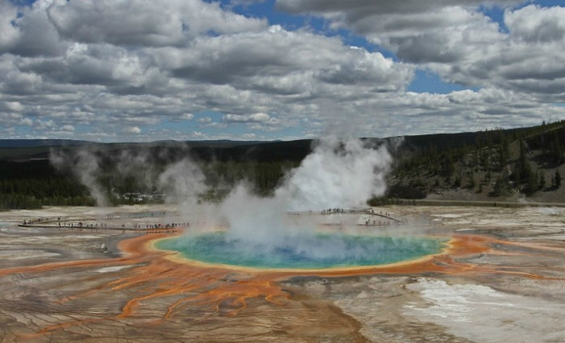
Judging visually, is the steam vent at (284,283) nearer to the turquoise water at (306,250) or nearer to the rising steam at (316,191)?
the turquoise water at (306,250)

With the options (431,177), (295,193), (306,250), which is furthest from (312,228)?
(431,177)

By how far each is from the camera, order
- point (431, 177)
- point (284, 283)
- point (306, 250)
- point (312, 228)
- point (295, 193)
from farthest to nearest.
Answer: point (431, 177)
point (295, 193)
point (312, 228)
point (306, 250)
point (284, 283)

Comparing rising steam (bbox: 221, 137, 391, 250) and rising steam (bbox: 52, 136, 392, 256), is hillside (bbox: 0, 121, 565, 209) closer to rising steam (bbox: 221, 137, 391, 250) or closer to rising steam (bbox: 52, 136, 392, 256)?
rising steam (bbox: 52, 136, 392, 256)

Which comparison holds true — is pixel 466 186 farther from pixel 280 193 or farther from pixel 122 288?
pixel 122 288

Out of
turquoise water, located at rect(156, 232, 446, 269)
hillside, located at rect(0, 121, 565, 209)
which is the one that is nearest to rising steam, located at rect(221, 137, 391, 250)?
hillside, located at rect(0, 121, 565, 209)

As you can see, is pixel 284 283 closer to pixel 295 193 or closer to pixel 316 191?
pixel 316 191

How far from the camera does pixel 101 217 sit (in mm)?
54531

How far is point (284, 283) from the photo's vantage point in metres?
23.0

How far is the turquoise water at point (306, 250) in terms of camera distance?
2834 centimetres

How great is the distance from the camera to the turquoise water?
28.3m

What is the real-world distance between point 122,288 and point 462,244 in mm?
20257

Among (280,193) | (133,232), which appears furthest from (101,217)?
(280,193)

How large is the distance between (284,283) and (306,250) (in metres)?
9.76

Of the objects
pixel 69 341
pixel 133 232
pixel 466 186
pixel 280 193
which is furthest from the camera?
pixel 466 186
